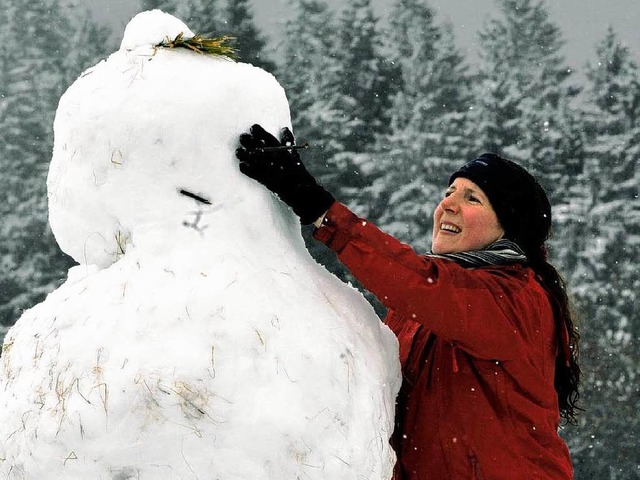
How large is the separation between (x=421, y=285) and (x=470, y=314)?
0.20 metres

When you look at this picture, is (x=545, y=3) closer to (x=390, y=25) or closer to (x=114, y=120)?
(x=390, y=25)

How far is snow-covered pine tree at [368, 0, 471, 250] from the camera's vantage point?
22375mm

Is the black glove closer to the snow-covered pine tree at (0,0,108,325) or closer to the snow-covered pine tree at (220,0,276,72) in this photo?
the snow-covered pine tree at (0,0,108,325)

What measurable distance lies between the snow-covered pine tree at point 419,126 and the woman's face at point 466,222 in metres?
18.2

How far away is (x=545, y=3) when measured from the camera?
2817 cm

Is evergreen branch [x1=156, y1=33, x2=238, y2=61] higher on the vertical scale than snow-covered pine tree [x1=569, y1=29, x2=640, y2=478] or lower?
higher

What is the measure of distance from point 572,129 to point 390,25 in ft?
23.0

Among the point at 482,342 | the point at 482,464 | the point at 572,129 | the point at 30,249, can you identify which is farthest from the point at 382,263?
the point at 572,129

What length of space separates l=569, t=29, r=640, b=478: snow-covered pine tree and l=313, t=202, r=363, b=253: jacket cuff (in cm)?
1655

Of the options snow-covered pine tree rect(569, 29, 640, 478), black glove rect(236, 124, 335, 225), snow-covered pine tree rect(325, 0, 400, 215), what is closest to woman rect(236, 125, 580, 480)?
black glove rect(236, 124, 335, 225)

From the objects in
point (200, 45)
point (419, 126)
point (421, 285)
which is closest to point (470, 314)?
point (421, 285)

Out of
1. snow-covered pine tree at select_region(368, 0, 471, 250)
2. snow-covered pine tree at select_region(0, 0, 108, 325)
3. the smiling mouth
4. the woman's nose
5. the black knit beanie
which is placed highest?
the black knit beanie

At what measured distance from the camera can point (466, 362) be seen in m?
2.85

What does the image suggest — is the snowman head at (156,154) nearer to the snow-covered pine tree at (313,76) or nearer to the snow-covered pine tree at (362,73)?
the snow-covered pine tree at (313,76)
